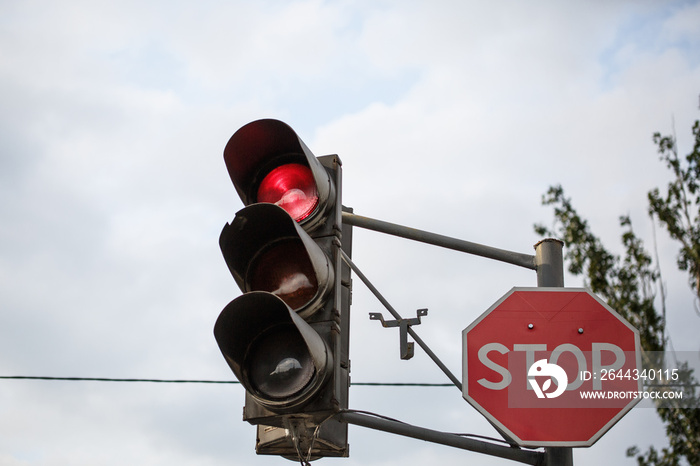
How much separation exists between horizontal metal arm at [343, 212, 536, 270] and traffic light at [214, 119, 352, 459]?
50cm

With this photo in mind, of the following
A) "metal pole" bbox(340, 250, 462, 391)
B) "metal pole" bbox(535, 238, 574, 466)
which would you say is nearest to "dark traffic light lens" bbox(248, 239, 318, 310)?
"metal pole" bbox(340, 250, 462, 391)

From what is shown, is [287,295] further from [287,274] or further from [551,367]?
[551,367]

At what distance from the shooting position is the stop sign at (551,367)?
3418 mm

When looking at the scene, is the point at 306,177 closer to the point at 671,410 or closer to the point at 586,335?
the point at 586,335

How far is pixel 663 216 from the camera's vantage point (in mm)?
16516

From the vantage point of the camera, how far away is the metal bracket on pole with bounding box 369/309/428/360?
384 centimetres

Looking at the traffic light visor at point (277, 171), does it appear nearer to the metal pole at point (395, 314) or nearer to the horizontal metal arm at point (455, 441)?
the metal pole at point (395, 314)

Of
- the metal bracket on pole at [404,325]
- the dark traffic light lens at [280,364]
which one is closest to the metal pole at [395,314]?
the metal bracket on pole at [404,325]

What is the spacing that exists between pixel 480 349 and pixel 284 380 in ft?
2.93

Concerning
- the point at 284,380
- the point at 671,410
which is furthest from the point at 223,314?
the point at 671,410

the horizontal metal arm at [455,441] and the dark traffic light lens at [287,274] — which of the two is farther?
the horizontal metal arm at [455,441]

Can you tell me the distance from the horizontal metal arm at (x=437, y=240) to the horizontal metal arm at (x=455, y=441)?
0.84 metres

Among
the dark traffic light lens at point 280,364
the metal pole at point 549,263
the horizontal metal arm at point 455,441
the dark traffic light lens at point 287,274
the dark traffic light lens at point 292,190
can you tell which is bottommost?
the horizontal metal arm at point 455,441

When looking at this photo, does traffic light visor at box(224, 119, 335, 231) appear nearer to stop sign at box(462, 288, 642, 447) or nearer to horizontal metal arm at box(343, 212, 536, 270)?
horizontal metal arm at box(343, 212, 536, 270)
